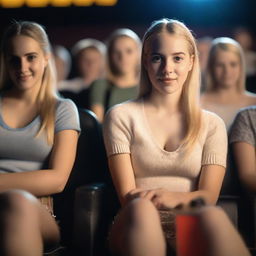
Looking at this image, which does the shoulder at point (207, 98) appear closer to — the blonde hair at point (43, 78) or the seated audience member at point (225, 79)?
the seated audience member at point (225, 79)

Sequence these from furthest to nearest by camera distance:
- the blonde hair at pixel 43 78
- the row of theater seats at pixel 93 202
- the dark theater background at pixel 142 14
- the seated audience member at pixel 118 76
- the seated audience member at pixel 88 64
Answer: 1. the dark theater background at pixel 142 14
2. the seated audience member at pixel 88 64
3. the seated audience member at pixel 118 76
4. the blonde hair at pixel 43 78
5. the row of theater seats at pixel 93 202

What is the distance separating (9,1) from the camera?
6324 mm

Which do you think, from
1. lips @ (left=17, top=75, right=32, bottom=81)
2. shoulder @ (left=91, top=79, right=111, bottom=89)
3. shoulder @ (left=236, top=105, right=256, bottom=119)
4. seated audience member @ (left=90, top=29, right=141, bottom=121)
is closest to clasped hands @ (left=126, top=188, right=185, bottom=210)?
shoulder @ (left=236, top=105, right=256, bottom=119)

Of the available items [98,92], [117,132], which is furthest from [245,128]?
[98,92]

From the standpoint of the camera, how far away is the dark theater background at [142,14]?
6391mm

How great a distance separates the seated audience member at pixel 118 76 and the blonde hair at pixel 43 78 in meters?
1.18

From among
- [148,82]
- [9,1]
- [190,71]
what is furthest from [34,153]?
[9,1]

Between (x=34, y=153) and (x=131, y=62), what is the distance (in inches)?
65.6

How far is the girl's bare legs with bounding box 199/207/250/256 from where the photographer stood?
62.4 inches

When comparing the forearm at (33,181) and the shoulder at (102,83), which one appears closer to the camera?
the forearm at (33,181)

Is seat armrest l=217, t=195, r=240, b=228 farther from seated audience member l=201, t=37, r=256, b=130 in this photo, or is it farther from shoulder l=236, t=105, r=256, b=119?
seated audience member l=201, t=37, r=256, b=130

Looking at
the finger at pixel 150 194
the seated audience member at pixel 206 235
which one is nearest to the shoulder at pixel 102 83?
the finger at pixel 150 194

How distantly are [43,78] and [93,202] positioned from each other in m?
0.59

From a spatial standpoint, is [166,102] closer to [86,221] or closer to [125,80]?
[86,221]
